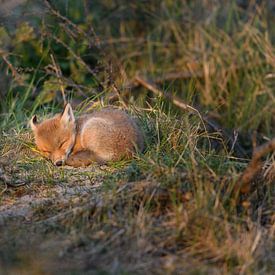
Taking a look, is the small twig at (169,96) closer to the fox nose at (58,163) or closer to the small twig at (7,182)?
the fox nose at (58,163)

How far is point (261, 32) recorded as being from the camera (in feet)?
35.3

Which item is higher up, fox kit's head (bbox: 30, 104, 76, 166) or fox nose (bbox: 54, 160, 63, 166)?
fox kit's head (bbox: 30, 104, 76, 166)

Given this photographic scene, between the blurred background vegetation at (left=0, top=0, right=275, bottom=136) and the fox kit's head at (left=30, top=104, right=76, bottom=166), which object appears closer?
the fox kit's head at (left=30, top=104, right=76, bottom=166)

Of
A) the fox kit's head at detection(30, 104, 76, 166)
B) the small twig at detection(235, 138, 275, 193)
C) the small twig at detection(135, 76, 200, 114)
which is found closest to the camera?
the small twig at detection(235, 138, 275, 193)

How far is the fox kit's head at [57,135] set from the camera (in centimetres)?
696

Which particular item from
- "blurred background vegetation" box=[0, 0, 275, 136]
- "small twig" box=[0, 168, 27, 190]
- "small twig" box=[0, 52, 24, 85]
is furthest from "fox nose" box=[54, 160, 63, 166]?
"small twig" box=[0, 52, 24, 85]

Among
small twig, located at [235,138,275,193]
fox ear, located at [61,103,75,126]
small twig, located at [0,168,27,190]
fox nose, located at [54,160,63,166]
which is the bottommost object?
fox nose, located at [54,160,63,166]

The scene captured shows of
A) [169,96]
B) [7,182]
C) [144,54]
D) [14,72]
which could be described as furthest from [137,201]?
[144,54]

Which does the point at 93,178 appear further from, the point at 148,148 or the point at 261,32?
the point at 261,32

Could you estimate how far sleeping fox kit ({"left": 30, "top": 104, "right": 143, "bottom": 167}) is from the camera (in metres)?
6.65

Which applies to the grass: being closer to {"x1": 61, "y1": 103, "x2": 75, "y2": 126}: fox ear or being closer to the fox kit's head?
the fox kit's head

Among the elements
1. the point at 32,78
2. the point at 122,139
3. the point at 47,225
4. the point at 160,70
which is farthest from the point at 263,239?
the point at 160,70

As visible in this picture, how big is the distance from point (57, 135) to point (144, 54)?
4.69 meters

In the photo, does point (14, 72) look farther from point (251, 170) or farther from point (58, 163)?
point (251, 170)
